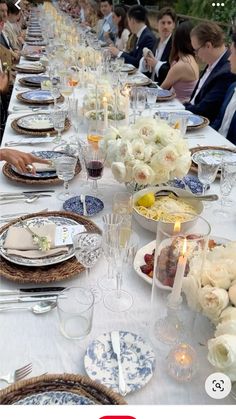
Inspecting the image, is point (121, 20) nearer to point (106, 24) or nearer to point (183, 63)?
point (106, 24)

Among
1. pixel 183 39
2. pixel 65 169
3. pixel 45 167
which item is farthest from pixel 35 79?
pixel 65 169

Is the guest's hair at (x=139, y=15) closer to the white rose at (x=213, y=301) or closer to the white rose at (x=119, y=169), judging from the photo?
the white rose at (x=119, y=169)

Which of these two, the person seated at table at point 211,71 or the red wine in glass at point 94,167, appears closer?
the red wine in glass at point 94,167

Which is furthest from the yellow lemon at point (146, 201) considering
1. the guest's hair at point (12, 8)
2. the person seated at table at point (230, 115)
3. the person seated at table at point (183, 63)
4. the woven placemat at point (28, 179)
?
the guest's hair at point (12, 8)

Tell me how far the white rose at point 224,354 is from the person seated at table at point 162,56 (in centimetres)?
354

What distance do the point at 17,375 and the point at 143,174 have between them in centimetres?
69

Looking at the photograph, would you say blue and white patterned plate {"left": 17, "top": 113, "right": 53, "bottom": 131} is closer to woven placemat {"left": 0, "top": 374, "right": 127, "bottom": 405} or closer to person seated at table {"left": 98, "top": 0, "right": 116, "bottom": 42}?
woven placemat {"left": 0, "top": 374, "right": 127, "bottom": 405}

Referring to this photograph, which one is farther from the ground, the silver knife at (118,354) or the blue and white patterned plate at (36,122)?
the silver knife at (118,354)

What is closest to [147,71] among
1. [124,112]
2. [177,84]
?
[177,84]

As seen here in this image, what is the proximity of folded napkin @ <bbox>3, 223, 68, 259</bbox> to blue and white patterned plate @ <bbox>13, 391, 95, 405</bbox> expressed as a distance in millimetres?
397

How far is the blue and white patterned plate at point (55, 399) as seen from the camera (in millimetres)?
684

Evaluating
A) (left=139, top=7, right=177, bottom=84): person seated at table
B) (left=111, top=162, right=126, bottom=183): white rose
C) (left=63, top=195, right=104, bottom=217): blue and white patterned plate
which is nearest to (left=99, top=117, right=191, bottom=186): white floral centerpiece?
(left=111, top=162, right=126, bottom=183): white rose

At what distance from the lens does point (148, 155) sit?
1.25 m
